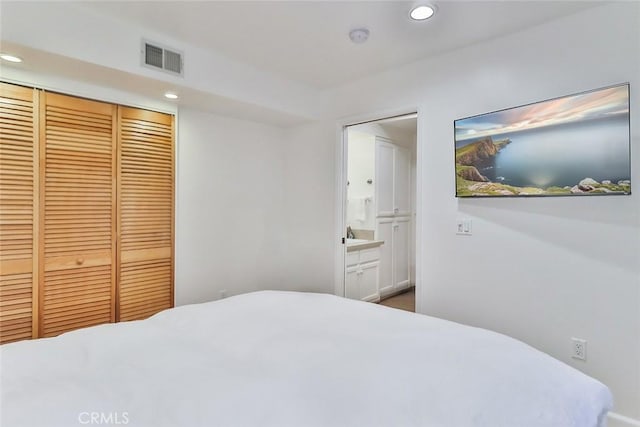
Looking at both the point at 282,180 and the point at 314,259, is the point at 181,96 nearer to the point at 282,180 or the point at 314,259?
the point at 282,180

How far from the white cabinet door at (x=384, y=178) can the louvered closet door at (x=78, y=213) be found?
3.00m

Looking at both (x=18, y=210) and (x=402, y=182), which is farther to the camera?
(x=402, y=182)

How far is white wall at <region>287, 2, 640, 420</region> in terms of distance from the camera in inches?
72.1

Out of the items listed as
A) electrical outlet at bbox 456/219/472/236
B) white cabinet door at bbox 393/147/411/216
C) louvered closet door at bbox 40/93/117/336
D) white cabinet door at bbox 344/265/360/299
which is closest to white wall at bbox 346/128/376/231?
white cabinet door at bbox 393/147/411/216

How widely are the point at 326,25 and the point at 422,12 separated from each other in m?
0.59

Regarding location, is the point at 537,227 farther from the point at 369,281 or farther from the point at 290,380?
the point at 369,281

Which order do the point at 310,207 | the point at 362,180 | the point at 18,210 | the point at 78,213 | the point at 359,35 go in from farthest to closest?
the point at 362,180, the point at 310,207, the point at 78,213, the point at 359,35, the point at 18,210

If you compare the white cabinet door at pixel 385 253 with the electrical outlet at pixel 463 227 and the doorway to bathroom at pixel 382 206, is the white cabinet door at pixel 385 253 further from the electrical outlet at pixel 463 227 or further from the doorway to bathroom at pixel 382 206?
the electrical outlet at pixel 463 227

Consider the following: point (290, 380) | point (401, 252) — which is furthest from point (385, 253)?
Result: point (290, 380)

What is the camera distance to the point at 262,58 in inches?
104

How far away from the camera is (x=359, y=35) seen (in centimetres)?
222

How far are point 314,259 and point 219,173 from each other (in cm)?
129

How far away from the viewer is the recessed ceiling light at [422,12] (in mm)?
1890

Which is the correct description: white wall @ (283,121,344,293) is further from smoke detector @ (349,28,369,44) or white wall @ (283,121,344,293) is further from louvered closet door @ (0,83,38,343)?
louvered closet door @ (0,83,38,343)
